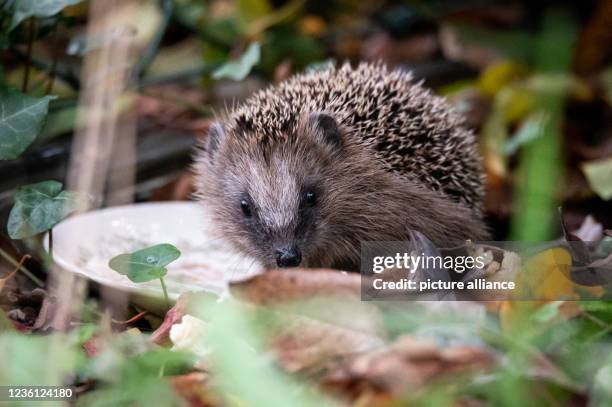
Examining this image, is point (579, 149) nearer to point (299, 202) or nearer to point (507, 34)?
point (507, 34)

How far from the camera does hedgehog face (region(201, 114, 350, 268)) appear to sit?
2.58m

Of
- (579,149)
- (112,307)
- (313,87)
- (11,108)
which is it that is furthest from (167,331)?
(579,149)

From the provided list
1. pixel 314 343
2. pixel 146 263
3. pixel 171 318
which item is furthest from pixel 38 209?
pixel 314 343

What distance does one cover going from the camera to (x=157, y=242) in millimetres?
2967

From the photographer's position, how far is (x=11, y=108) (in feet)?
8.08

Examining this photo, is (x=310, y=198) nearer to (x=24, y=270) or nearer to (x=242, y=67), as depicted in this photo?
(x=242, y=67)

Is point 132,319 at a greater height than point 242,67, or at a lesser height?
lesser

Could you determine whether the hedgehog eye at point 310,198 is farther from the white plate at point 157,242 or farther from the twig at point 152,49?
the twig at point 152,49

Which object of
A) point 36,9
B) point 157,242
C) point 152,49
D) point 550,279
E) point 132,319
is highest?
point 36,9

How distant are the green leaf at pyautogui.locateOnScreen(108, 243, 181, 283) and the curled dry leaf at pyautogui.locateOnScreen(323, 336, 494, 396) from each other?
815 mm

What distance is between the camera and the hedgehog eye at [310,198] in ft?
8.74

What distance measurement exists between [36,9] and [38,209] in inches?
29.4

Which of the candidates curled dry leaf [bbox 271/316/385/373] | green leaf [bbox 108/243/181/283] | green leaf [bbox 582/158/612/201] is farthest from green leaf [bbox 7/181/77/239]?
green leaf [bbox 582/158/612/201]

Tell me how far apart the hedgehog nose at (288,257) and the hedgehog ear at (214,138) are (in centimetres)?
58
